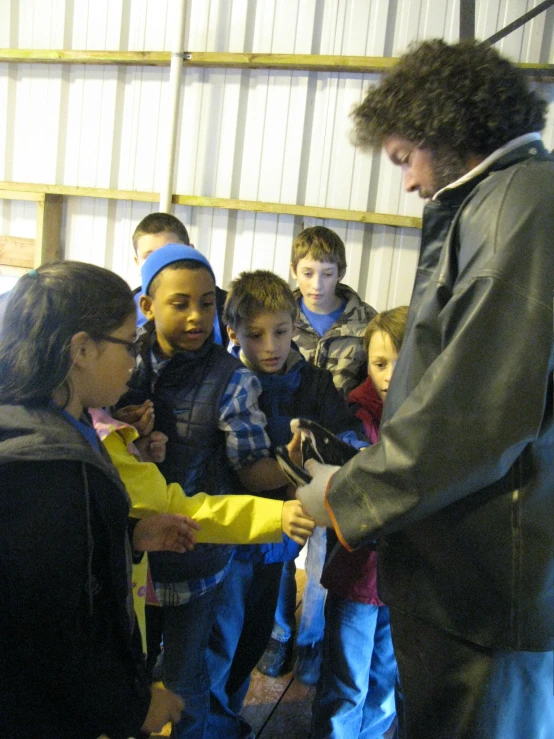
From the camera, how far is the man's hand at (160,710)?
1.16 meters

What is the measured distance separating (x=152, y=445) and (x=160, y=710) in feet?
2.20

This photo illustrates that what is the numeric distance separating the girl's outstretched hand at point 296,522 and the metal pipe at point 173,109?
3.17 metres

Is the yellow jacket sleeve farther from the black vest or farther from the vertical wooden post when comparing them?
the vertical wooden post

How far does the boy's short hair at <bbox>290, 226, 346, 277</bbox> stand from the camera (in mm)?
2814

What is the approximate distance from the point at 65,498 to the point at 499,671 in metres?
0.82

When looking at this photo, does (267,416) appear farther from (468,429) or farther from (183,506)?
(468,429)

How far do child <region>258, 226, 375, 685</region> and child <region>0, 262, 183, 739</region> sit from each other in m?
1.55

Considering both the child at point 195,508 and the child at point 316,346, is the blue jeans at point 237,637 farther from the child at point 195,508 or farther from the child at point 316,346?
the child at point 316,346

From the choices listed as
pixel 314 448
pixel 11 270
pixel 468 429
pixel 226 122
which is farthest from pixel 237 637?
pixel 11 270

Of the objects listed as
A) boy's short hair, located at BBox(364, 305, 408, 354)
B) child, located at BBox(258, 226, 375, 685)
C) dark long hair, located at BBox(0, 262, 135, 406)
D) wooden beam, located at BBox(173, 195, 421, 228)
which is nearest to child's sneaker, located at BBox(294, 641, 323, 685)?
child, located at BBox(258, 226, 375, 685)

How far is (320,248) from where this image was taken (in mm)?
2822

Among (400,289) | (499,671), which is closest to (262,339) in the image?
(499,671)

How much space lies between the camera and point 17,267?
4738 millimetres

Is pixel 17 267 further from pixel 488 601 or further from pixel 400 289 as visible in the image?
pixel 488 601
